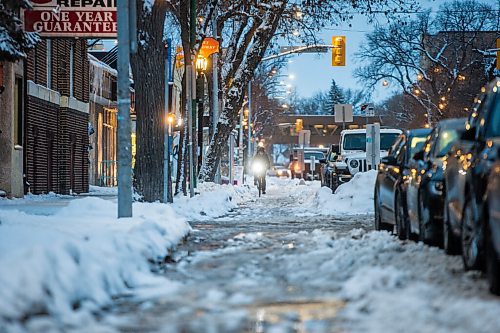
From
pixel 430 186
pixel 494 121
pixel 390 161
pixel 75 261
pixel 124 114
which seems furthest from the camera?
pixel 390 161

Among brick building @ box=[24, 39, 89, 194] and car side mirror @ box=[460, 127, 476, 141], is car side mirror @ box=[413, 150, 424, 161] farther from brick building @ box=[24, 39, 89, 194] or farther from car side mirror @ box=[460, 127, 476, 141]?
brick building @ box=[24, 39, 89, 194]

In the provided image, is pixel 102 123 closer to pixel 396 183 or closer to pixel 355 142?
pixel 355 142

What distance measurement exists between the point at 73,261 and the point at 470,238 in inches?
134

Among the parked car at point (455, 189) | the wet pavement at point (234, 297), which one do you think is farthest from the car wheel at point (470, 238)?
the wet pavement at point (234, 297)

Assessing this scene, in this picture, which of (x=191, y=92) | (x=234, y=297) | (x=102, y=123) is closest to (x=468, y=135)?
(x=234, y=297)

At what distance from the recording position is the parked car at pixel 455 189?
30.2ft

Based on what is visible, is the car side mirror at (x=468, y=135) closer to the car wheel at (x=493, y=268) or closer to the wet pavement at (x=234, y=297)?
the car wheel at (x=493, y=268)

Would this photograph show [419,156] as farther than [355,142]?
No

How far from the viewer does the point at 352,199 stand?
24.3 m

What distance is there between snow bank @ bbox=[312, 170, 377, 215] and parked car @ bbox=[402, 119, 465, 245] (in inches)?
384

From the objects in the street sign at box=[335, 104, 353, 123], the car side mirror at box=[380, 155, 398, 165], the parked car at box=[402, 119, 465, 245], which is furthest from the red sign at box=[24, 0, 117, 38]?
the street sign at box=[335, 104, 353, 123]

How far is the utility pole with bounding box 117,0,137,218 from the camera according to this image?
43.8 ft

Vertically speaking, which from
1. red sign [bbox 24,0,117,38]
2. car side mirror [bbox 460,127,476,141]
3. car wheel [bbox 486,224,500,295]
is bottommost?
car wheel [bbox 486,224,500,295]

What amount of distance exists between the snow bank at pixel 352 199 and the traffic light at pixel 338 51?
8815 mm
